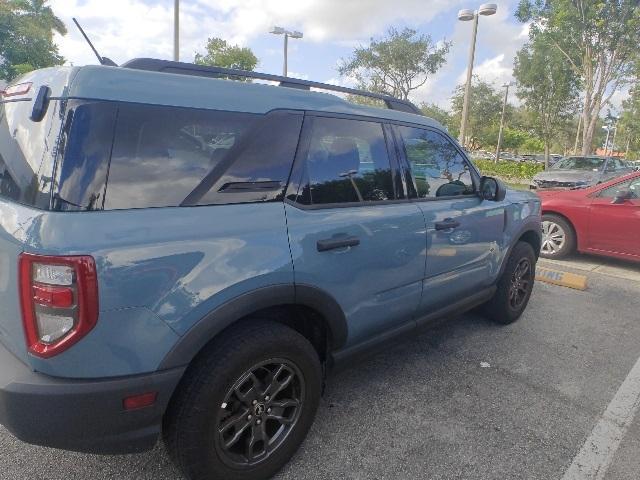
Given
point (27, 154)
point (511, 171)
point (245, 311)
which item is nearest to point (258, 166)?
point (245, 311)

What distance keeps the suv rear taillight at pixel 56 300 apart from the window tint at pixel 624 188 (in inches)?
264

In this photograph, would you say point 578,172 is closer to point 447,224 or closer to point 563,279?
point 563,279

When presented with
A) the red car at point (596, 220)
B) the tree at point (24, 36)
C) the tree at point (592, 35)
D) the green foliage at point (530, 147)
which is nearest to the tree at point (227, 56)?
the tree at point (592, 35)

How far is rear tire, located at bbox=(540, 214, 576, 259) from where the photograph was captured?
6516 millimetres

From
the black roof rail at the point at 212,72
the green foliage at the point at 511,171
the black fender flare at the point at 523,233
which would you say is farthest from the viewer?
the green foliage at the point at 511,171

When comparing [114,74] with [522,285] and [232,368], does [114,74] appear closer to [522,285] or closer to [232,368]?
[232,368]

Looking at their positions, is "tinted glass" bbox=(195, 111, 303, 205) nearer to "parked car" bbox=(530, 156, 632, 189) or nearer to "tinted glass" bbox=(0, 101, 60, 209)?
"tinted glass" bbox=(0, 101, 60, 209)

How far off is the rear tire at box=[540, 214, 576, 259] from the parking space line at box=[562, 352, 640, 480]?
3694 millimetres

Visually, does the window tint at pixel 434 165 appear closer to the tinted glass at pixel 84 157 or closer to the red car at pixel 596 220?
A: the tinted glass at pixel 84 157

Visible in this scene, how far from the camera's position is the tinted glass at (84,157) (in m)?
1.51

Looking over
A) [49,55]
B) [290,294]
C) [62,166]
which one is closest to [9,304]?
[62,166]

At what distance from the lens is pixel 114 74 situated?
5.35 ft

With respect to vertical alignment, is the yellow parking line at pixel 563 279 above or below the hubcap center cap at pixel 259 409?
below

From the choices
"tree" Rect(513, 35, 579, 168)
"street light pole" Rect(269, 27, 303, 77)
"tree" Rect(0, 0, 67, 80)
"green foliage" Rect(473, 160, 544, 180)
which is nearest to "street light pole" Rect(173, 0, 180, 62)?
"street light pole" Rect(269, 27, 303, 77)
